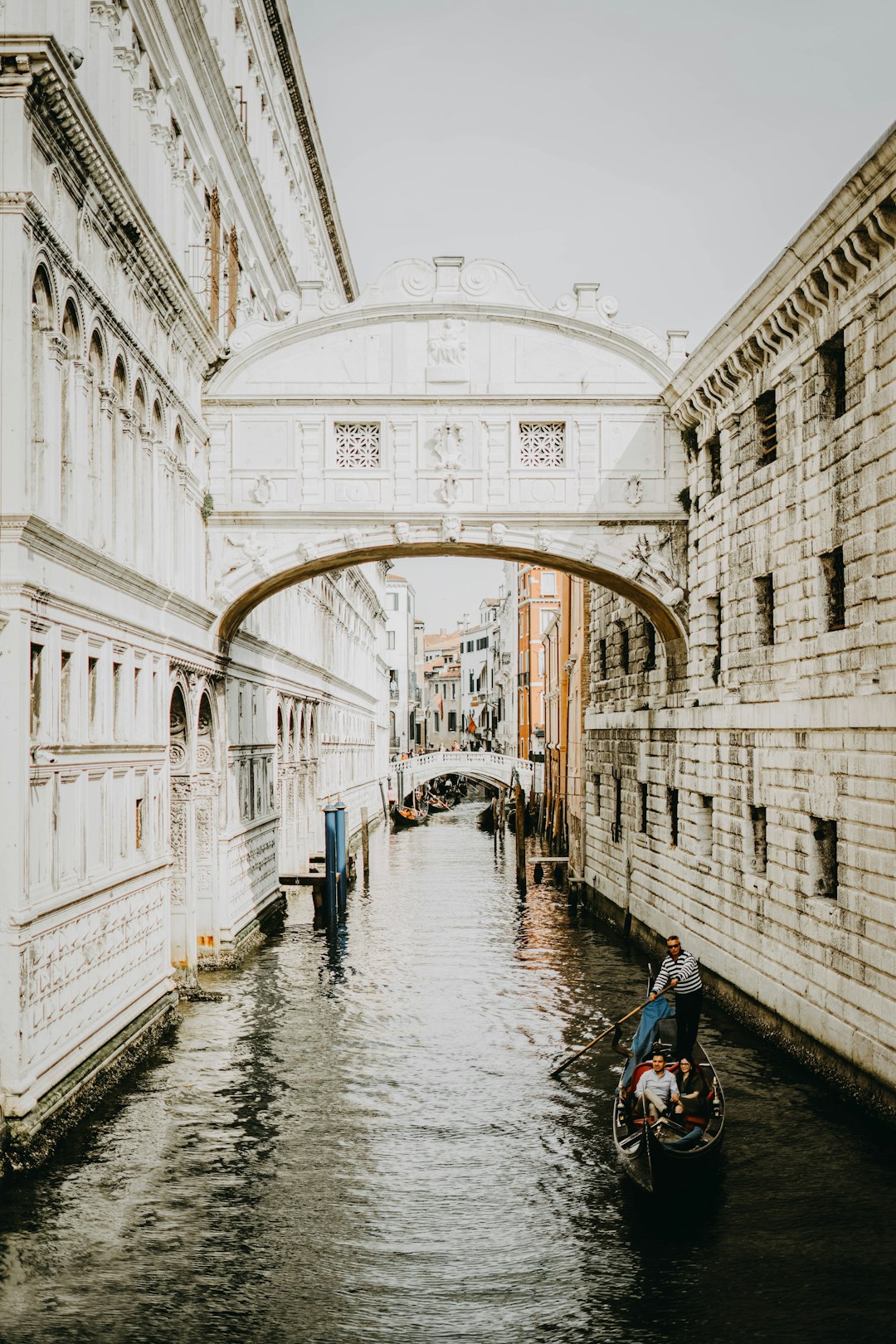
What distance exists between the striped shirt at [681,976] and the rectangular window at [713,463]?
742 cm

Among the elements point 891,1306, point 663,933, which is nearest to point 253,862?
point 663,933

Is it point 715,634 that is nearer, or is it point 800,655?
point 800,655

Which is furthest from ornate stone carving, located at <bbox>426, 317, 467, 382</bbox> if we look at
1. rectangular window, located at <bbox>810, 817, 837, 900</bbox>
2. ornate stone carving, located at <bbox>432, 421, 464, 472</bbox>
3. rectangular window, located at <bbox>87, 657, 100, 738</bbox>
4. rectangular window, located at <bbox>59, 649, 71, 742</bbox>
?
rectangular window, located at <bbox>59, 649, 71, 742</bbox>

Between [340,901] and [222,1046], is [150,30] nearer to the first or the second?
[222,1046]

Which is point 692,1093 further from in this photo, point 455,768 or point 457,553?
Answer: point 455,768

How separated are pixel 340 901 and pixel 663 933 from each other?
857 cm

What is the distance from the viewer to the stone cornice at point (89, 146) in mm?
10516

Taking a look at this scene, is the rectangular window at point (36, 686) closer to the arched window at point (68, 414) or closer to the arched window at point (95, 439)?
the arched window at point (68, 414)

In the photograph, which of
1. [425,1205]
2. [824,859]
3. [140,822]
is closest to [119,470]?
[140,822]

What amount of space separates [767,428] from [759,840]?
4891 mm

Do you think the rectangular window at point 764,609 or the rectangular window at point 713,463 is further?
the rectangular window at point 713,463

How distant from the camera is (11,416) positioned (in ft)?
35.1

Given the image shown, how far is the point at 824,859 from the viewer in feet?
46.4

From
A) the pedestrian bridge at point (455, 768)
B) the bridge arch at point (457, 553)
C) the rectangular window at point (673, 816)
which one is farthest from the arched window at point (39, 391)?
the pedestrian bridge at point (455, 768)
